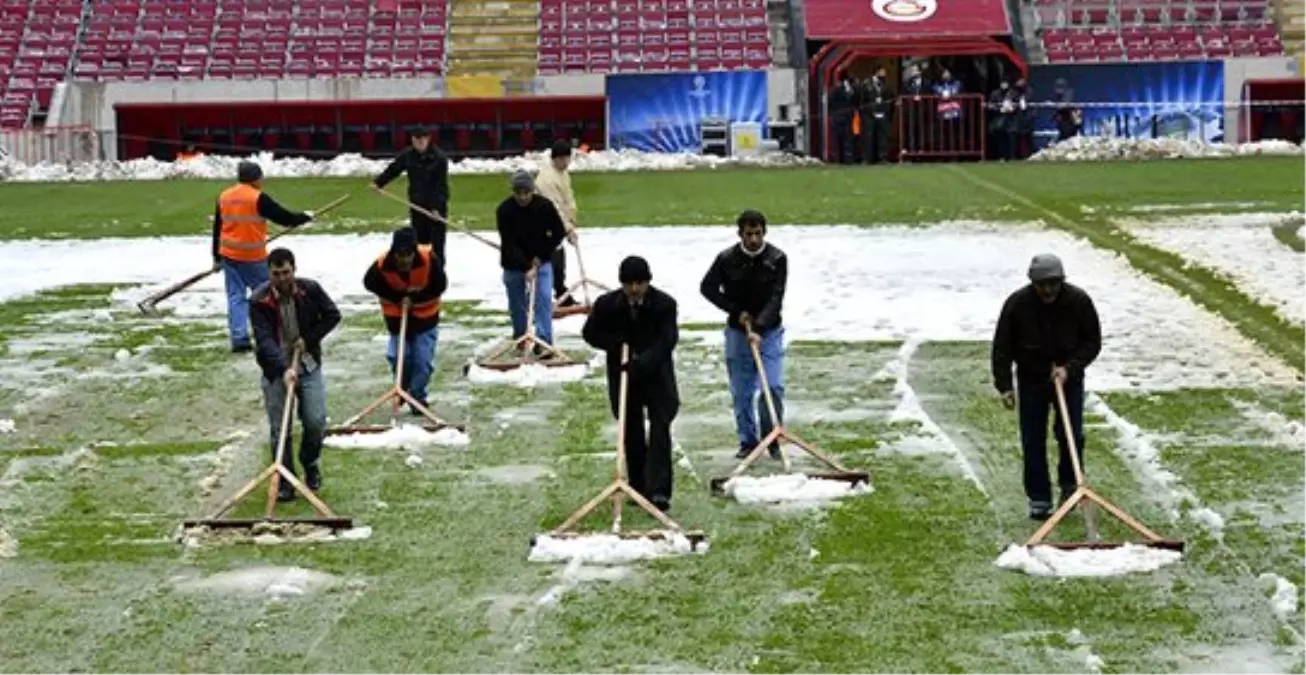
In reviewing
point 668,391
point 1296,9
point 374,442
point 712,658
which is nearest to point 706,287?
point 668,391

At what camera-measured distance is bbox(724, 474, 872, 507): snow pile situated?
1195cm

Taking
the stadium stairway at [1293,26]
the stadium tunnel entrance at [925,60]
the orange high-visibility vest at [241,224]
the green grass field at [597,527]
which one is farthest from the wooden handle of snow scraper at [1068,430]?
the stadium stairway at [1293,26]

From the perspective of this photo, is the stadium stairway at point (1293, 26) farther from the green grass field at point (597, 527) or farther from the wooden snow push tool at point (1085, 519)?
the wooden snow push tool at point (1085, 519)

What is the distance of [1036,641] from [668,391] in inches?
122

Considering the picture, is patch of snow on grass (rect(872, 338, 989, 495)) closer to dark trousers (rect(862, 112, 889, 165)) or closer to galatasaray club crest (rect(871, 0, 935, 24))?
dark trousers (rect(862, 112, 889, 165))

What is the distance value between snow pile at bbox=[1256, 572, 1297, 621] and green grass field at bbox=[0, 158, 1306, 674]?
7 centimetres

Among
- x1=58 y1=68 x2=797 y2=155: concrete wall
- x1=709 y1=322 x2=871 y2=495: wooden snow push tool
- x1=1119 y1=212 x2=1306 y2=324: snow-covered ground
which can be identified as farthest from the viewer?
x1=58 y1=68 x2=797 y2=155: concrete wall

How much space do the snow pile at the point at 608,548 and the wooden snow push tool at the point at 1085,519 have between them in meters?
1.74

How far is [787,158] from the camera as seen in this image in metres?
44.4

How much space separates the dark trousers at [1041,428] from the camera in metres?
11.2

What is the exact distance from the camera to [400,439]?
13.8 m

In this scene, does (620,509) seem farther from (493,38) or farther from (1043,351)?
(493,38)

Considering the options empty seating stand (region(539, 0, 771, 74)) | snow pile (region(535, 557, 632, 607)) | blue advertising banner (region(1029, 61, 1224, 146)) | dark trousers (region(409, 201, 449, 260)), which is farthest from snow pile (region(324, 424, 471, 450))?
empty seating stand (region(539, 0, 771, 74))

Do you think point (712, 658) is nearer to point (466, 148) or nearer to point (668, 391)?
point (668, 391)
